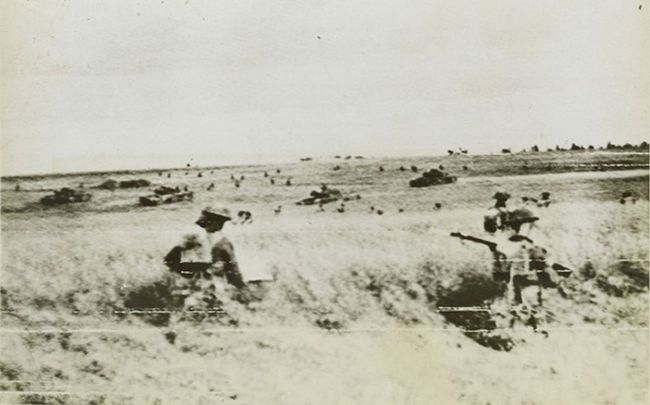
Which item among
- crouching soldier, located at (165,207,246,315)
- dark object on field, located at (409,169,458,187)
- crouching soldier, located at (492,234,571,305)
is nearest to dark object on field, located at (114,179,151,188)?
crouching soldier, located at (165,207,246,315)

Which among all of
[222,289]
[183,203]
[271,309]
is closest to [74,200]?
[183,203]

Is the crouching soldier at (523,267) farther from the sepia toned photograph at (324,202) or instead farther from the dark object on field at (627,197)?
the dark object on field at (627,197)

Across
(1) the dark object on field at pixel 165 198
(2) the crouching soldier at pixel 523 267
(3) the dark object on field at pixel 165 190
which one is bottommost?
(2) the crouching soldier at pixel 523 267

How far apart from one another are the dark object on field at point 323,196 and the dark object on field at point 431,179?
0.18 metres

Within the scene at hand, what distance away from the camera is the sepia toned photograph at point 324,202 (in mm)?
1454

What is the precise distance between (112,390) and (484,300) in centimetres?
91

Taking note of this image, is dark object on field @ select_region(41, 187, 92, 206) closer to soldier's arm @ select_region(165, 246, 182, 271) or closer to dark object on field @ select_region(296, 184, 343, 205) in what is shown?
soldier's arm @ select_region(165, 246, 182, 271)

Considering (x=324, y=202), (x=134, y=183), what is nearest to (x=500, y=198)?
(x=324, y=202)

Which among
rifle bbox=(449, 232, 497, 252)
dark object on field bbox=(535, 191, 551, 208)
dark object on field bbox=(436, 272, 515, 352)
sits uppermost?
dark object on field bbox=(535, 191, 551, 208)

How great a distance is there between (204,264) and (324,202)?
0.32 m

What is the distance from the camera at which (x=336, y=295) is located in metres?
1.48

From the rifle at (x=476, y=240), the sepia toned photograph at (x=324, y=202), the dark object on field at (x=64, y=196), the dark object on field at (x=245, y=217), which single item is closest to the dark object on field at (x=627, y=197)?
the sepia toned photograph at (x=324, y=202)

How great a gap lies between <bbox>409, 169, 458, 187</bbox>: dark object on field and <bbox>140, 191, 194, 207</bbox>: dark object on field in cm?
54

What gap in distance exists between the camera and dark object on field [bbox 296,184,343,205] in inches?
58.5
